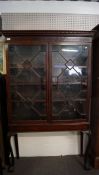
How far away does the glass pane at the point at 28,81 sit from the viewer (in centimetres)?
226

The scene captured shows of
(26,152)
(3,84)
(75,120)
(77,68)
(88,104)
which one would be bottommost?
(26,152)

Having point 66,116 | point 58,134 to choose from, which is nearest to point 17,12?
point 66,116

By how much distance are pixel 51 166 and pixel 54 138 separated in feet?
1.39

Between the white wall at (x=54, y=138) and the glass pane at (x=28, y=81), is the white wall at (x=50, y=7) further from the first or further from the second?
the glass pane at (x=28, y=81)

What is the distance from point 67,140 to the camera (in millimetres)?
2758

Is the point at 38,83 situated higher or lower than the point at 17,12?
lower

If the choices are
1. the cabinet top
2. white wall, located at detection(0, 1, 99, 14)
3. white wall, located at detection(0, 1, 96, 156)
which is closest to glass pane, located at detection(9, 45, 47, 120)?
the cabinet top

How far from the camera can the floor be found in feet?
7.71

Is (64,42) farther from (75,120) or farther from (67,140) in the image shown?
(67,140)

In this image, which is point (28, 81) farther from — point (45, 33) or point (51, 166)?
point (51, 166)

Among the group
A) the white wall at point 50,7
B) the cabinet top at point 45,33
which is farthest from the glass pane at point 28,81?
the white wall at point 50,7

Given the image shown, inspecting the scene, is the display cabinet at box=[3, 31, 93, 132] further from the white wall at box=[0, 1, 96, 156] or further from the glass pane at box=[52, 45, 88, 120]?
the white wall at box=[0, 1, 96, 156]

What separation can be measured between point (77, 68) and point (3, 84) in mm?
1081

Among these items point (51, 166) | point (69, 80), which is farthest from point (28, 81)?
point (51, 166)
